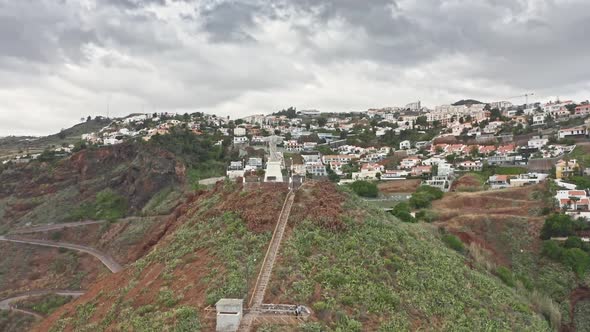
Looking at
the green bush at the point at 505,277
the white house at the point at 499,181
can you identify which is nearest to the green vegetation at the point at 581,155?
the white house at the point at 499,181

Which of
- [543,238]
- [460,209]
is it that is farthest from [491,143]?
[543,238]

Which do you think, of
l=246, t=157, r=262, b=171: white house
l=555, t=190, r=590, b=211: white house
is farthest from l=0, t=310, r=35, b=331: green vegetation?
l=555, t=190, r=590, b=211: white house

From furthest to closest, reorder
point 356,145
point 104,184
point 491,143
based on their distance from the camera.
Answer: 1. point 356,145
2. point 491,143
3. point 104,184

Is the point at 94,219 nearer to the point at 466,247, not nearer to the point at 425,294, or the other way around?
the point at 466,247

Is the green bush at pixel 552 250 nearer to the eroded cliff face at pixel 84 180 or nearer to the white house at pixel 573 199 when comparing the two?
the white house at pixel 573 199

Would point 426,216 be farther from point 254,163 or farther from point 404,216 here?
point 254,163

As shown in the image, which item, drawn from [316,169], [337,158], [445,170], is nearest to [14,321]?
[316,169]

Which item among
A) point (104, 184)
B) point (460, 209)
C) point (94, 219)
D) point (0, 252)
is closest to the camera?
point (460, 209)
